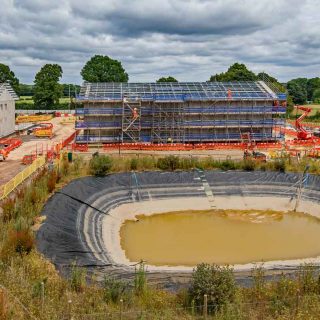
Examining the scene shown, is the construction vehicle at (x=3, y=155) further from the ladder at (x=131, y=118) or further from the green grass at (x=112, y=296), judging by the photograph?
the green grass at (x=112, y=296)

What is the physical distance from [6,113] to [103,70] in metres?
42.1

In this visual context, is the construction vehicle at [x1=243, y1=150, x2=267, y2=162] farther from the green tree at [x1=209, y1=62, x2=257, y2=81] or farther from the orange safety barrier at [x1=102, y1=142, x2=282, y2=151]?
the green tree at [x1=209, y1=62, x2=257, y2=81]

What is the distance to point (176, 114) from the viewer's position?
50.1 metres

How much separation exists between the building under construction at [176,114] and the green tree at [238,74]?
1179 inches

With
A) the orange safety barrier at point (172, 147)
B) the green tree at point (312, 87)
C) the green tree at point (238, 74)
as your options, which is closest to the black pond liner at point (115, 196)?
the orange safety barrier at point (172, 147)

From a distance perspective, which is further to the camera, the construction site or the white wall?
the white wall

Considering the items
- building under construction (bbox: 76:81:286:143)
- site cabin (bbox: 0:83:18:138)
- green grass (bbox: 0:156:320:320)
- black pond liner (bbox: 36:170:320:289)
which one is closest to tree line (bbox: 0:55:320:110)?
site cabin (bbox: 0:83:18:138)

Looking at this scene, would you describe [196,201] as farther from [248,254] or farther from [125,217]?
[248,254]

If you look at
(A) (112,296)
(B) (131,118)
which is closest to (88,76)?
(B) (131,118)

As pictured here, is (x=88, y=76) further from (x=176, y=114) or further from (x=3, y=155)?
(x=3, y=155)

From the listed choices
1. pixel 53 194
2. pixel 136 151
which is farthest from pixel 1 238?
pixel 136 151

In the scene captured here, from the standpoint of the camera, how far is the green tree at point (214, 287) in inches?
551

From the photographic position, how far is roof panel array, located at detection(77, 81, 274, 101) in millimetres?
49781

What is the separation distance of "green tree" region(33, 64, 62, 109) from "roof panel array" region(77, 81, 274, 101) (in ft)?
120
